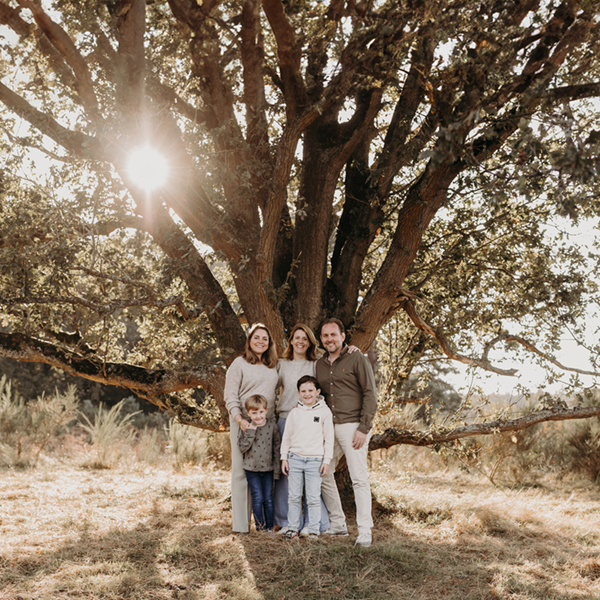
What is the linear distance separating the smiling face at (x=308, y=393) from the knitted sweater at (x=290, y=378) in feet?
1.15

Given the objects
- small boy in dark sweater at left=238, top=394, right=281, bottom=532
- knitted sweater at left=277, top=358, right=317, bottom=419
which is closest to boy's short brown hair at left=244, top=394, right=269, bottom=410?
small boy in dark sweater at left=238, top=394, right=281, bottom=532

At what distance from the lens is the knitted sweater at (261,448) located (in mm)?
5242

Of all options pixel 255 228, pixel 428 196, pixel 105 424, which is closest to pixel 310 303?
pixel 255 228

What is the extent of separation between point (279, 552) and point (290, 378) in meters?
1.61

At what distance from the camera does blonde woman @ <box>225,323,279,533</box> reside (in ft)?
17.8

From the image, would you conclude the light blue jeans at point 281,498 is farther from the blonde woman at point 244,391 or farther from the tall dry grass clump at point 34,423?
the tall dry grass clump at point 34,423

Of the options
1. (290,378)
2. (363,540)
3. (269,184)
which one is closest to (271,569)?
(363,540)

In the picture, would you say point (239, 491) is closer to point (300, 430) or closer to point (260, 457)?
point (260, 457)

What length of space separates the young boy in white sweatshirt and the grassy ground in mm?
278

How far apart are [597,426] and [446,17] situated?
27.6 feet

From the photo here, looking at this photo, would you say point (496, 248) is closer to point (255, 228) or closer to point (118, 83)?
point (255, 228)

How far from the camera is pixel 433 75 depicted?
6551 millimetres

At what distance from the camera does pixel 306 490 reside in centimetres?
498

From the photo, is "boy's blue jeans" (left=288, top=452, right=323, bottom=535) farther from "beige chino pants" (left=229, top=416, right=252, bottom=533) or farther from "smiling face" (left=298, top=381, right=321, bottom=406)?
"beige chino pants" (left=229, top=416, right=252, bottom=533)
